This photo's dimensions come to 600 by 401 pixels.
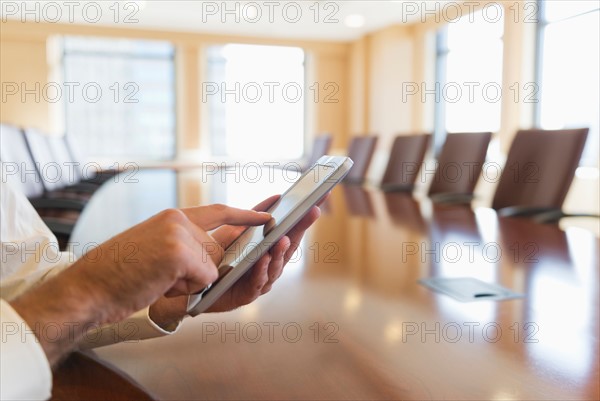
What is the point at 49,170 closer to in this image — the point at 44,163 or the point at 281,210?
the point at 44,163

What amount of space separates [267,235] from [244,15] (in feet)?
27.4

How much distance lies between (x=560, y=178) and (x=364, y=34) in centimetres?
Result: 762

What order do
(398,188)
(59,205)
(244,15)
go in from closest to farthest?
1. (59,205)
2. (398,188)
3. (244,15)

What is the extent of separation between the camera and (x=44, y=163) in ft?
12.6

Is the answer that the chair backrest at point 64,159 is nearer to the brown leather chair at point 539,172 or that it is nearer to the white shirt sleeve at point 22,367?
the brown leather chair at point 539,172

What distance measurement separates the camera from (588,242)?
5.24 ft

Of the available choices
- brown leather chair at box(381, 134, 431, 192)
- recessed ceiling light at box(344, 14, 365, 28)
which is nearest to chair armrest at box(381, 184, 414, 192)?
brown leather chair at box(381, 134, 431, 192)

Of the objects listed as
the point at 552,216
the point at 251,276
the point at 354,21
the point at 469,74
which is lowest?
the point at 552,216

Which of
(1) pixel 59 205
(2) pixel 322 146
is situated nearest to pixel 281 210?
(1) pixel 59 205

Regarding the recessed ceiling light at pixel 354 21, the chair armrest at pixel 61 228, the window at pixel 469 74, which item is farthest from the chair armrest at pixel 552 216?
the recessed ceiling light at pixel 354 21

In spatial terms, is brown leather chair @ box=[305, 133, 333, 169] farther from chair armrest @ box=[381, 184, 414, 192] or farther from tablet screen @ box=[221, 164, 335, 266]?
tablet screen @ box=[221, 164, 335, 266]

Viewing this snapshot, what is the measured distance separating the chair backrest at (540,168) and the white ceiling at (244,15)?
517 cm

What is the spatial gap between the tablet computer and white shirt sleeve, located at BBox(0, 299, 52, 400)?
0.50 ft

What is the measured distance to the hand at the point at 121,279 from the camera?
487 mm
